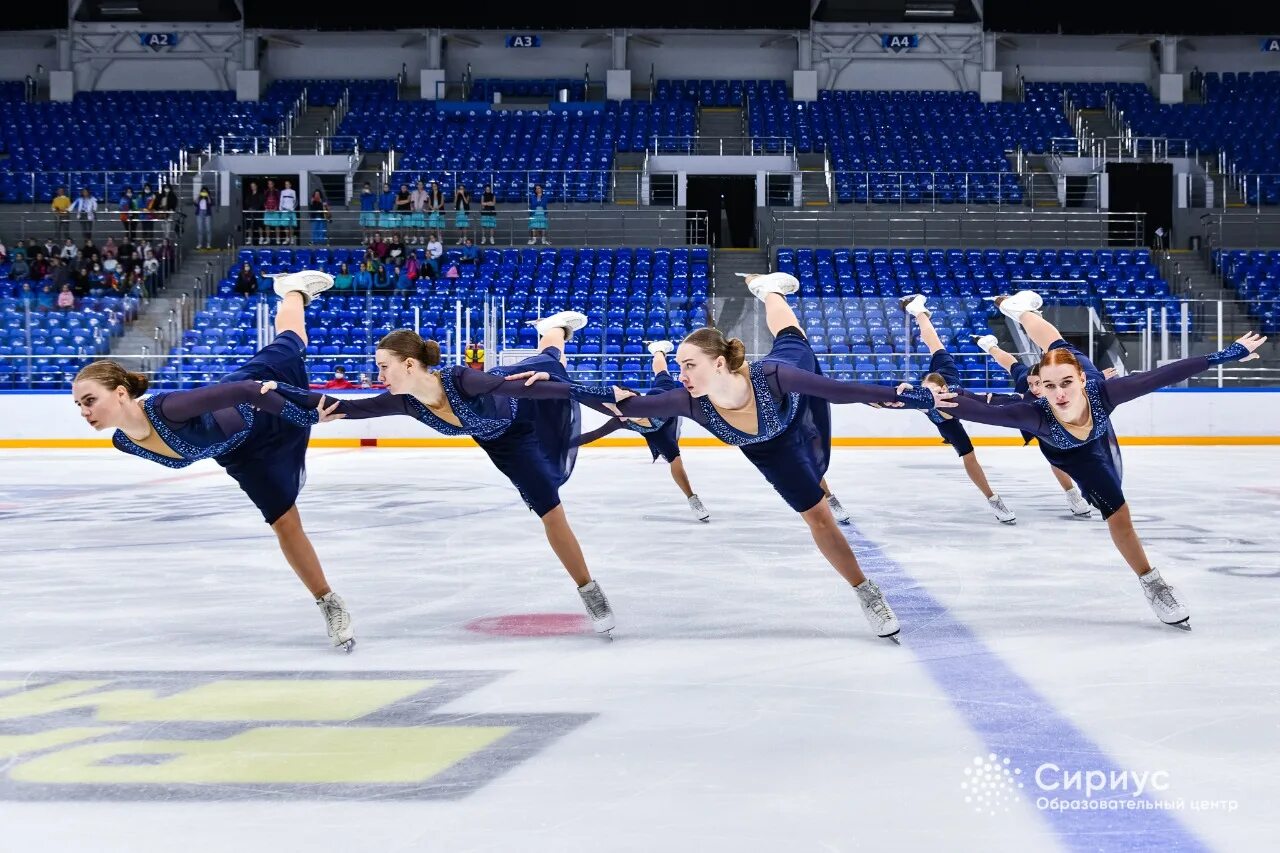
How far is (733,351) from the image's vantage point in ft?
17.0

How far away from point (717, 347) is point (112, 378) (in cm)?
234

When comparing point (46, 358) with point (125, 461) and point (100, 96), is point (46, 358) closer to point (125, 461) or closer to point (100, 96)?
point (125, 461)

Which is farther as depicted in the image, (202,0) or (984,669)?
(202,0)

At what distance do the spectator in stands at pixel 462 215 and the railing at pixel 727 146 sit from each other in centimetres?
589

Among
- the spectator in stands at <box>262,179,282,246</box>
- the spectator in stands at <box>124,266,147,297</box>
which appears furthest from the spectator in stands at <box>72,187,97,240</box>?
the spectator in stands at <box>262,179,282,246</box>

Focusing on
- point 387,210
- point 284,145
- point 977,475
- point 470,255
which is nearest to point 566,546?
point 977,475

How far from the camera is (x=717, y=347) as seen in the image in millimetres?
5133

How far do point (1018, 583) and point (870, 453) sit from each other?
10.6 meters

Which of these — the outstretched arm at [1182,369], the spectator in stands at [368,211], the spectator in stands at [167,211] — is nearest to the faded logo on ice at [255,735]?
the outstretched arm at [1182,369]

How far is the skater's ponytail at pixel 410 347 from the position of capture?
17.0ft

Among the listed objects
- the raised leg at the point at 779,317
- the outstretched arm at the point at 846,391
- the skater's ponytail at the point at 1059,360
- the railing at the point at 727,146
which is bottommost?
the outstretched arm at the point at 846,391

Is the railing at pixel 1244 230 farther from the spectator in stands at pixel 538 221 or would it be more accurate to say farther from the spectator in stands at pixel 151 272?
the spectator in stands at pixel 151 272

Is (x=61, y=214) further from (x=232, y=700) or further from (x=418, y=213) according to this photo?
(x=232, y=700)

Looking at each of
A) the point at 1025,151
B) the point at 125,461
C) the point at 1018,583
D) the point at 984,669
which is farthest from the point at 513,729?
the point at 1025,151
